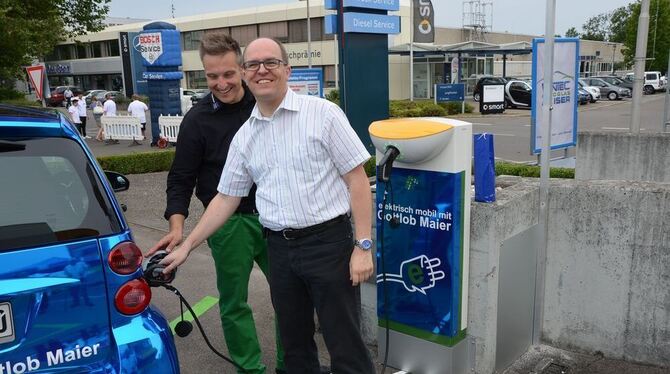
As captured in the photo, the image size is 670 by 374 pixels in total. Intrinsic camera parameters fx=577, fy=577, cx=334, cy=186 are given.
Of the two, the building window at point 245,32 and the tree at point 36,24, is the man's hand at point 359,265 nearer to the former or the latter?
the tree at point 36,24

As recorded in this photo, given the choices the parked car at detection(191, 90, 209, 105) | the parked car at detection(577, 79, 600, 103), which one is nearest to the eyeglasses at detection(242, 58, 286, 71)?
the parked car at detection(191, 90, 209, 105)

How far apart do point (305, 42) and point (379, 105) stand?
97.4 feet

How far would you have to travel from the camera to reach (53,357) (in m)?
2.12

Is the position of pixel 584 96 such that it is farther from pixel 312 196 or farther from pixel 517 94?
pixel 312 196

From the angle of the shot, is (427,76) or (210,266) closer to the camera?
(210,266)

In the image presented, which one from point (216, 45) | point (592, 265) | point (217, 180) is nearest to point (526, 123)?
point (592, 265)

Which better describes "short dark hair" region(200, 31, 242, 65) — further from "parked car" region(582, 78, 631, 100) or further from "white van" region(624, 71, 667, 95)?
"white van" region(624, 71, 667, 95)

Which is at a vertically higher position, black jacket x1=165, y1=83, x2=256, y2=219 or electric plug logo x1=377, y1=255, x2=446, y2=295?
black jacket x1=165, y1=83, x2=256, y2=219

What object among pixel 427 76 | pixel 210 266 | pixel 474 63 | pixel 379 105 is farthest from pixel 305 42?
pixel 210 266

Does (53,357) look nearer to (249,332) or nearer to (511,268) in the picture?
(249,332)

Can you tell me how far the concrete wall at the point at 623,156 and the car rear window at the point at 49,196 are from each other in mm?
5580

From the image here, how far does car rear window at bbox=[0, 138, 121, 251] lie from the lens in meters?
2.15

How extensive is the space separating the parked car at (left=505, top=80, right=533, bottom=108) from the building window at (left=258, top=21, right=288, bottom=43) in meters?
18.4

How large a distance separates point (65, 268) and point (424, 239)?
1.81m
